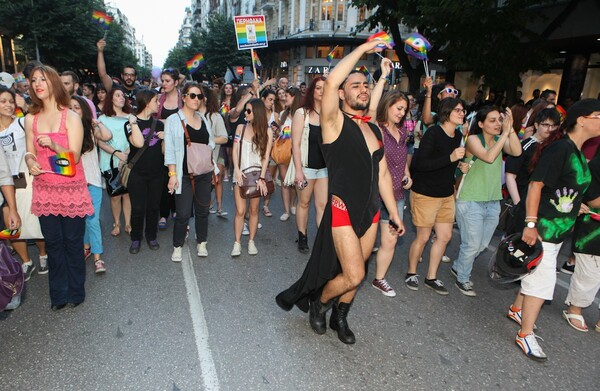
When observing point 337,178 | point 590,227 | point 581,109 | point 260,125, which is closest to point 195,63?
point 260,125

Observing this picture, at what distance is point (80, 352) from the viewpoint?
3100mm

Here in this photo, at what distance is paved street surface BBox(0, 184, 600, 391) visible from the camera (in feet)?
9.49

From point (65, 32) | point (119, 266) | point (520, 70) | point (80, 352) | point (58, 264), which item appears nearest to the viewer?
point (80, 352)

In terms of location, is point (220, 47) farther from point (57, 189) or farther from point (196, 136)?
point (57, 189)

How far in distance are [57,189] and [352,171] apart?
255cm

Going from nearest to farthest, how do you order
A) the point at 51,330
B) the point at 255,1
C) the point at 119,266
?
1. the point at 51,330
2. the point at 119,266
3. the point at 255,1

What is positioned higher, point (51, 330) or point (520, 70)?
point (520, 70)

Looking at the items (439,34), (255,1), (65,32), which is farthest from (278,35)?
(439,34)

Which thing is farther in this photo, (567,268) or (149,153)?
(567,268)

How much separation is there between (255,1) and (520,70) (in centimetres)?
5146

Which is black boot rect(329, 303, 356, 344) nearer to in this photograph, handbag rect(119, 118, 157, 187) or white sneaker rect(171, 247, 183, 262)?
white sneaker rect(171, 247, 183, 262)

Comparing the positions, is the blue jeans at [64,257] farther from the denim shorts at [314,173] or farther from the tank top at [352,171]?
the denim shorts at [314,173]

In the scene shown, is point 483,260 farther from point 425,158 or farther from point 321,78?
point 321,78

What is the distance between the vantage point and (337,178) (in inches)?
118
